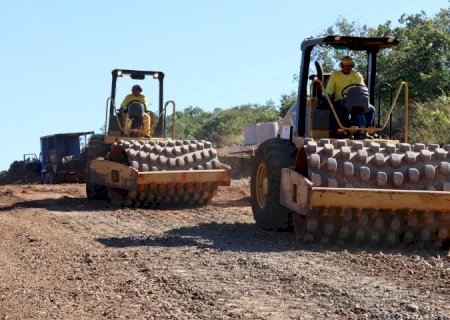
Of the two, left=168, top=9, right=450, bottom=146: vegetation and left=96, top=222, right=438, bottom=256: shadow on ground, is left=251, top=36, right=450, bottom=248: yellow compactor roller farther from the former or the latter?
left=168, top=9, right=450, bottom=146: vegetation

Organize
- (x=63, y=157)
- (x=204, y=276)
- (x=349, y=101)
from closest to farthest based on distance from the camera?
(x=204, y=276) → (x=349, y=101) → (x=63, y=157)

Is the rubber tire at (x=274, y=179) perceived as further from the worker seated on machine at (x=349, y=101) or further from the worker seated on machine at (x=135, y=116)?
the worker seated on machine at (x=135, y=116)

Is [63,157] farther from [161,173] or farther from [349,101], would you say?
[349,101]

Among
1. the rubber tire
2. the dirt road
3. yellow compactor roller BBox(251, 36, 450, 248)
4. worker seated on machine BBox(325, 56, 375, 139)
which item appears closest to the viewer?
the dirt road

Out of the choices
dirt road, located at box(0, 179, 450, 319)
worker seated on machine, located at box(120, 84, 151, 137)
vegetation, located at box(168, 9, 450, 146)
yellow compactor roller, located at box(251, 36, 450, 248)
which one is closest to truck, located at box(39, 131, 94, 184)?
vegetation, located at box(168, 9, 450, 146)

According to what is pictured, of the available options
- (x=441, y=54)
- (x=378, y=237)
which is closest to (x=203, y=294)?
(x=378, y=237)

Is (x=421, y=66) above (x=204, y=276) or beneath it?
above

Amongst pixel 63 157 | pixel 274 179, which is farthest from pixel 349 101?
pixel 63 157

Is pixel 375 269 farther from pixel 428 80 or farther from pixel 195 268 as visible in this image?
pixel 428 80

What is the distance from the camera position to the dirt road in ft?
21.1

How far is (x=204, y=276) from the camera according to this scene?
774 centimetres

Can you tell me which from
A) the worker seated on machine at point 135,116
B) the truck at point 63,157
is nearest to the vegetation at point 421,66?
the worker seated on machine at point 135,116

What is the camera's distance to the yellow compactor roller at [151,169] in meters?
14.8

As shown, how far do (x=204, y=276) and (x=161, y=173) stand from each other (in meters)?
7.04
